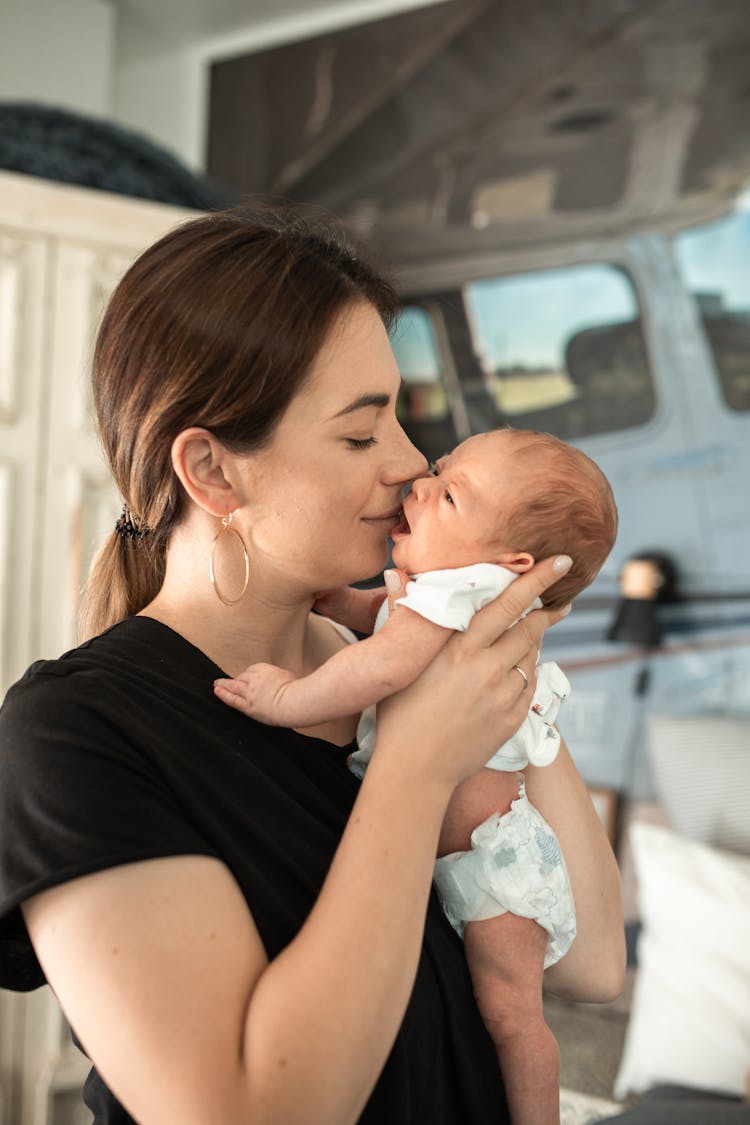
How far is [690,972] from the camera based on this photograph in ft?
8.30

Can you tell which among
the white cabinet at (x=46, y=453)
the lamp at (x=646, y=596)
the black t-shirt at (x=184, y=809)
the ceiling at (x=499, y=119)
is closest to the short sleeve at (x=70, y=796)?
the black t-shirt at (x=184, y=809)

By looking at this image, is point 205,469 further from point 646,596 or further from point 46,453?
point 646,596

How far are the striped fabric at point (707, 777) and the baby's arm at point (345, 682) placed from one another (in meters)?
1.83

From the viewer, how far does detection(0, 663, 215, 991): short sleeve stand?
2.84ft

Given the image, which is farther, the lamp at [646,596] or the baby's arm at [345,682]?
the lamp at [646,596]

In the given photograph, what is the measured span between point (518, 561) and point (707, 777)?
68.8 inches

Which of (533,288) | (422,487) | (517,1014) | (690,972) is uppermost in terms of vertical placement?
(533,288)

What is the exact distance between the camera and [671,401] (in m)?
2.88

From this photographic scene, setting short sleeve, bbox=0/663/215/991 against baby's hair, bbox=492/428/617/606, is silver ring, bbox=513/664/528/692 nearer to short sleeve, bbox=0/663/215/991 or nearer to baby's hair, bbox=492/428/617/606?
baby's hair, bbox=492/428/617/606

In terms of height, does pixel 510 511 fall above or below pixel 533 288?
below

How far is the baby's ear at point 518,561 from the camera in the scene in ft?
3.88

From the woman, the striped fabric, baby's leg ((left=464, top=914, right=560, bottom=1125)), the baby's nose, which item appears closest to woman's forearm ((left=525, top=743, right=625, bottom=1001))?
the woman

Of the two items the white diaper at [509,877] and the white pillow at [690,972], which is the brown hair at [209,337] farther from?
the white pillow at [690,972]

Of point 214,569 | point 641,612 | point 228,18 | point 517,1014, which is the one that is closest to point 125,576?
point 214,569
